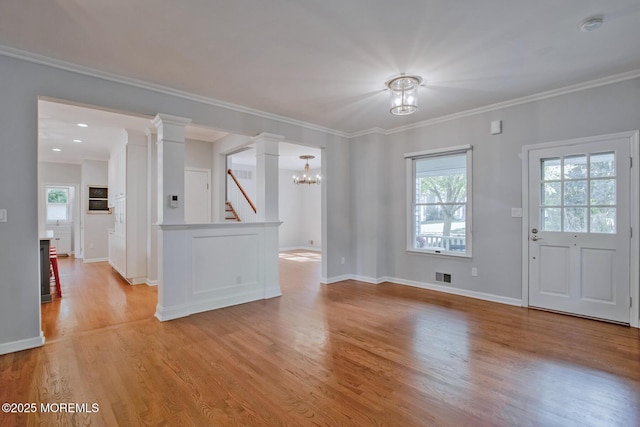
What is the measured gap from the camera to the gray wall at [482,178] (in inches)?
145

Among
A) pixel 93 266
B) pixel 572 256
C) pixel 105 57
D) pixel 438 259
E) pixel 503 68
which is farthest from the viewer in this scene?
pixel 93 266

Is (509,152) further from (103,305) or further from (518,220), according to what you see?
(103,305)

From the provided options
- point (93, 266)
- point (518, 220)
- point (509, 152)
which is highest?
point (509, 152)

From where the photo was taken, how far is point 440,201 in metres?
5.06

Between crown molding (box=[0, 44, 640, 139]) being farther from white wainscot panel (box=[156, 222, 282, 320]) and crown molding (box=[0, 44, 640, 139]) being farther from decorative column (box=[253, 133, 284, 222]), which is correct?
white wainscot panel (box=[156, 222, 282, 320])

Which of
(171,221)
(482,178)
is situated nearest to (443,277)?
(482,178)

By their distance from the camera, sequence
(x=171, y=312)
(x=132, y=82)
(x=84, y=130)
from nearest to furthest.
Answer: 1. (x=132, y=82)
2. (x=171, y=312)
3. (x=84, y=130)

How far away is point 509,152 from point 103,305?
581 cm

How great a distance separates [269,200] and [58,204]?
858 centimetres

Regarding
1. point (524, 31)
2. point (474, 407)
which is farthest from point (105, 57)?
point (474, 407)

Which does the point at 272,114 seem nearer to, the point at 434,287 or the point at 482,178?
the point at 482,178

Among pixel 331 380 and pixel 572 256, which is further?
pixel 572 256

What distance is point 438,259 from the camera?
16.4 feet

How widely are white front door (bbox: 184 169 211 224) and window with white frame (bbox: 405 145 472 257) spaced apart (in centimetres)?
402
